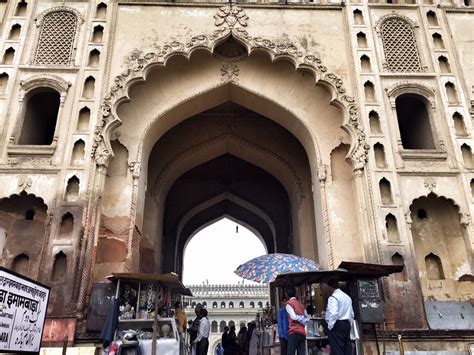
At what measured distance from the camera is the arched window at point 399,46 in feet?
38.9

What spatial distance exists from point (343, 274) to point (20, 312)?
18.9 feet

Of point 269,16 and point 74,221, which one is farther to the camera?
point 269,16

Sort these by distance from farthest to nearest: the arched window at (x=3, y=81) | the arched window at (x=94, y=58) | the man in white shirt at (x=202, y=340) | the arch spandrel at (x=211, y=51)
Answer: the arched window at (x=94, y=58), the arched window at (x=3, y=81), the arch spandrel at (x=211, y=51), the man in white shirt at (x=202, y=340)

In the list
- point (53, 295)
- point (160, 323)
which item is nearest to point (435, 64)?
point (160, 323)

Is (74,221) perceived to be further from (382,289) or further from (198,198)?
(198,198)

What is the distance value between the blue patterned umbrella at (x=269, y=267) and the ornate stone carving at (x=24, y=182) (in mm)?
4969

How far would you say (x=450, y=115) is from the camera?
11.1 metres

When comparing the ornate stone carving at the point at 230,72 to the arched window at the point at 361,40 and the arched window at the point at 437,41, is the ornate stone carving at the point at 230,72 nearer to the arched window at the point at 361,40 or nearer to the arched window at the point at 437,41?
the arched window at the point at 361,40

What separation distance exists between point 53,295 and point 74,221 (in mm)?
1555

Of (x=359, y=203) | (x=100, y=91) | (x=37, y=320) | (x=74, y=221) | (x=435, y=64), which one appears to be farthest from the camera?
(x=435, y=64)

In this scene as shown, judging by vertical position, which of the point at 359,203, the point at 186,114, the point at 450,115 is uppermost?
the point at 186,114

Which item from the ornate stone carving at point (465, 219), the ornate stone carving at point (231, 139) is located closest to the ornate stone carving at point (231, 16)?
the ornate stone carving at point (231, 139)

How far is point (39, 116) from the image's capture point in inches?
480

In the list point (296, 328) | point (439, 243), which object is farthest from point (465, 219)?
point (296, 328)
